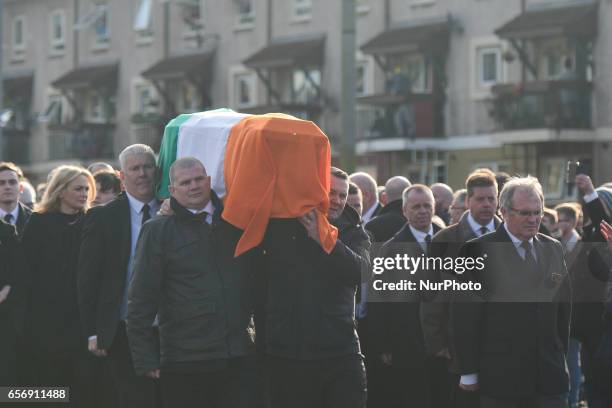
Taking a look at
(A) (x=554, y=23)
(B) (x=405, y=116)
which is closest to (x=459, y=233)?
(A) (x=554, y=23)

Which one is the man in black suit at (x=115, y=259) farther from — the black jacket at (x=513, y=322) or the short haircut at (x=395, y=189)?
the short haircut at (x=395, y=189)

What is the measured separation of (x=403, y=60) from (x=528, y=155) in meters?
5.28

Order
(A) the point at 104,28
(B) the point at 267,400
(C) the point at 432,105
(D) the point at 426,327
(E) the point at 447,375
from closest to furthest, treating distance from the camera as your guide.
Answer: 1. (B) the point at 267,400
2. (D) the point at 426,327
3. (E) the point at 447,375
4. (C) the point at 432,105
5. (A) the point at 104,28

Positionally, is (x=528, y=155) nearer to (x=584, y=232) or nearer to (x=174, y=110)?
(x=174, y=110)

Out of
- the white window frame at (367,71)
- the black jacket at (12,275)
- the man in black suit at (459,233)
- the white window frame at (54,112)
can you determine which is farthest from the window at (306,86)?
the man in black suit at (459,233)

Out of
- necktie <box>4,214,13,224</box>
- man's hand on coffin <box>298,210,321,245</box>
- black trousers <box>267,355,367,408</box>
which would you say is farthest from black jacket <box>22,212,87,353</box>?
man's hand on coffin <box>298,210,321,245</box>

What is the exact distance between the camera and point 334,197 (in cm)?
889

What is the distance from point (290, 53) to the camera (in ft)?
145

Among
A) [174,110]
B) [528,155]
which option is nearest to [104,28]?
[174,110]

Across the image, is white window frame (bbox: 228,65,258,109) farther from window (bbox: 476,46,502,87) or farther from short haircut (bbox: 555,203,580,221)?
short haircut (bbox: 555,203,580,221)

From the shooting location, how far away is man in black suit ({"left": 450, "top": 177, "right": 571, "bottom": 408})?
340 inches

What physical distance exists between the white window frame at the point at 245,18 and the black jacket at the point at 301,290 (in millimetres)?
39114

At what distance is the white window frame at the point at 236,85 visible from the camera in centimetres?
4706

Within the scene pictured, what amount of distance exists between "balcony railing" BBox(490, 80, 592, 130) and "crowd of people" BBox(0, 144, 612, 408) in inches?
1059
